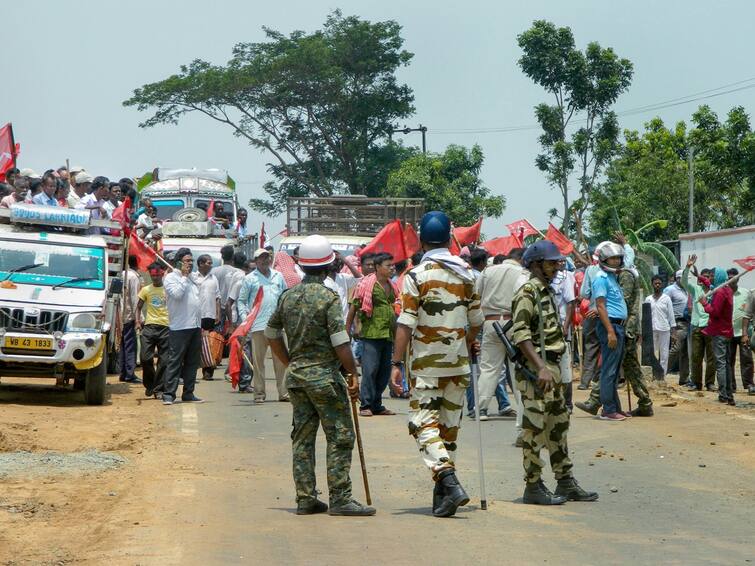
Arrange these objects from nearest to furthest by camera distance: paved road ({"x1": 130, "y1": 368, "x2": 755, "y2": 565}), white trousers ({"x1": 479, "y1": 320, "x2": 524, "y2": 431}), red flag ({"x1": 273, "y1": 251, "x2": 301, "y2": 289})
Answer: paved road ({"x1": 130, "y1": 368, "x2": 755, "y2": 565}), white trousers ({"x1": 479, "y1": 320, "x2": 524, "y2": 431}), red flag ({"x1": 273, "y1": 251, "x2": 301, "y2": 289})

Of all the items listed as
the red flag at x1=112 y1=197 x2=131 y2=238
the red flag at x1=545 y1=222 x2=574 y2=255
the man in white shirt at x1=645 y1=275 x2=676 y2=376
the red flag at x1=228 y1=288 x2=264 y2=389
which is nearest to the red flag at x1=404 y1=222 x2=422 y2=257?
the red flag at x1=545 y1=222 x2=574 y2=255

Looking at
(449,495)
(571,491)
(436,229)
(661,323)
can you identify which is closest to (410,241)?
(661,323)

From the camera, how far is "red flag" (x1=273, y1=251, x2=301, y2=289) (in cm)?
1797

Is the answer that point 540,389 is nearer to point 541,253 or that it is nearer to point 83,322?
point 541,253

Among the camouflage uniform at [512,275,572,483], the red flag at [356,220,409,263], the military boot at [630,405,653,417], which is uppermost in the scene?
the red flag at [356,220,409,263]

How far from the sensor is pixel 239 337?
16750 mm

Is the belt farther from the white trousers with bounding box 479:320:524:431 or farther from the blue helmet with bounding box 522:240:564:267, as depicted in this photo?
the blue helmet with bounding box 522:240:564:267

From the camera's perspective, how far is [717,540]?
8055 mm

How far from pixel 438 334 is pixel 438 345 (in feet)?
0.25

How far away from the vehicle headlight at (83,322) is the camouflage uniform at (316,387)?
25.8 feet

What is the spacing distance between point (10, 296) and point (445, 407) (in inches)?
347

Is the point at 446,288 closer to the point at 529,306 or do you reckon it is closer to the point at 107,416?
the point at 529,306

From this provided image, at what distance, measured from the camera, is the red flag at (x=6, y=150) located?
21.2 m

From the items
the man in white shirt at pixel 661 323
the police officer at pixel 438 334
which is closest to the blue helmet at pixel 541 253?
the police officer at pixel 438 334
